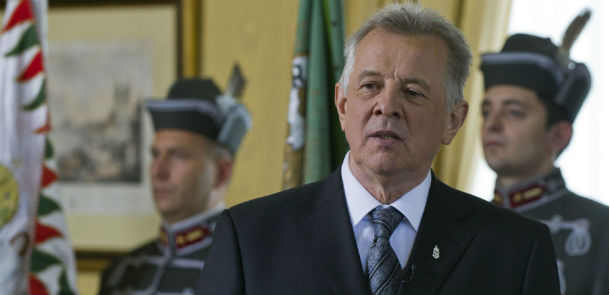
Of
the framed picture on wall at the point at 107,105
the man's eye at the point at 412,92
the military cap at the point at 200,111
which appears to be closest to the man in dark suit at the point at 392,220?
the man's eye at the point at 412,92

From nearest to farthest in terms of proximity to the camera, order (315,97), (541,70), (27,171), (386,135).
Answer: (386,135) < (315,97) < (541,70) < (27,171)

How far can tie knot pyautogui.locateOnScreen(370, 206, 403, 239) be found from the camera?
3.00 feet

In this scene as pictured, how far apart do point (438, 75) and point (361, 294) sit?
1.03ft

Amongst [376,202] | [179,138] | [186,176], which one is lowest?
[186,176]

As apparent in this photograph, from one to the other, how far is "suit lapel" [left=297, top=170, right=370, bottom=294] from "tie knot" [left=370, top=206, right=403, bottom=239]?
35mm

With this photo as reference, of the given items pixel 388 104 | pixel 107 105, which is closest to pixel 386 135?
pixel 388 104

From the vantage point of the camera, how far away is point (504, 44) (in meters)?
1.42

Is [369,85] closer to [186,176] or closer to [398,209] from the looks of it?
[398,209]

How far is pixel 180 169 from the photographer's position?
1985 mm

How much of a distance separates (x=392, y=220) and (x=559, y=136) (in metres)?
0.72

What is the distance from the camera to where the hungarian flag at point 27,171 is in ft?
5.91

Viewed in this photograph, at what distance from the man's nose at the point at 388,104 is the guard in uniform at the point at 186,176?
1.15 m

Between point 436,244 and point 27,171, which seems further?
point 27,171

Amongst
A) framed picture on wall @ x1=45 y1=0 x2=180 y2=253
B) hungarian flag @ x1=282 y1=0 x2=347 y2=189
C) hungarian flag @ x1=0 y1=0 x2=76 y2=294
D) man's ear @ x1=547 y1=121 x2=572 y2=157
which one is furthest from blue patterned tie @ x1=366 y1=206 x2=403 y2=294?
framed picture on wall @ x1=45 y1=0 x2=180 y2=253
